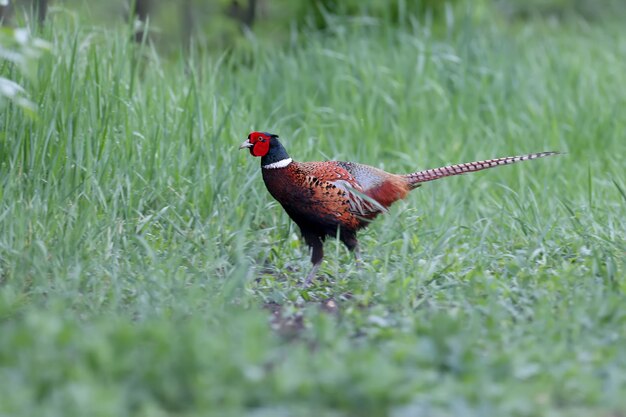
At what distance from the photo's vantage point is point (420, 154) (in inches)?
296

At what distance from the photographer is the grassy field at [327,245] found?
3.39 metres

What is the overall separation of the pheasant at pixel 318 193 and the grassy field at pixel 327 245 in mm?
175

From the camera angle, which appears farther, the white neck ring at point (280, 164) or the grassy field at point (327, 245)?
the white neck ring at point (280, 164)

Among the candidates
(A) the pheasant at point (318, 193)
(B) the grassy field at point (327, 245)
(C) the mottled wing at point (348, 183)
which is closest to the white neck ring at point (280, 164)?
(A) the pheasant at point (318, 193)

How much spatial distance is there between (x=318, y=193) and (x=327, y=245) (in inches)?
26.9

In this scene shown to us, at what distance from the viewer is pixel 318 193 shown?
5.38 metres

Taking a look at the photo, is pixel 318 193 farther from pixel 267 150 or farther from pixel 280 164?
pixel 267 150

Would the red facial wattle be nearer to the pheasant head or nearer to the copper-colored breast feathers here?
the pheasant head

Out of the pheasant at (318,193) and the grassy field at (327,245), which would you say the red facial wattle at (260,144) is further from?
the grassy field at (327,245)

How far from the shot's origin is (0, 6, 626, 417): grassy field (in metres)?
3.39

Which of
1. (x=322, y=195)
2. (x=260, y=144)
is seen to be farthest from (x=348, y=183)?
(x=260, y=144)

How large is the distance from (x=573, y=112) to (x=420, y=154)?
5.57 feet

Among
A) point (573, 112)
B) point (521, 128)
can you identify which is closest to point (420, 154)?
point (521, 128)

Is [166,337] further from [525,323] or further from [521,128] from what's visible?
[521,128]
